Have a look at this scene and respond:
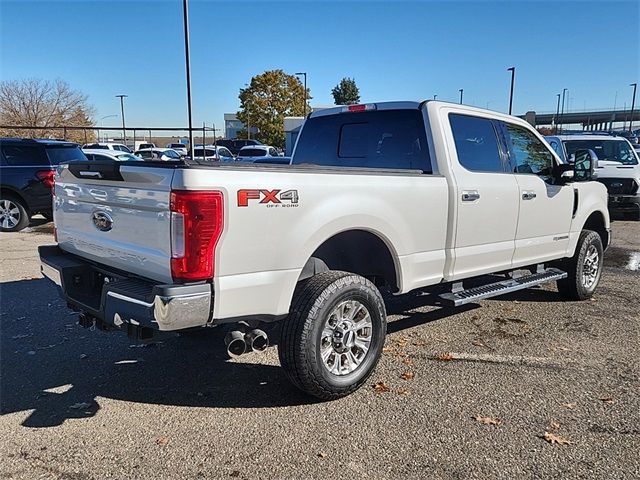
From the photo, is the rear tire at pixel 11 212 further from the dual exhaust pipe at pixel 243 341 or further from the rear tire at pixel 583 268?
the rear tire at pixel 583 268

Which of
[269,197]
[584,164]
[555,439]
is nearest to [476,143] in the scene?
[584,164]

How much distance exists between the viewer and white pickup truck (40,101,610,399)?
9.81 ft

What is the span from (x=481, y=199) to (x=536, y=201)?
103 cm

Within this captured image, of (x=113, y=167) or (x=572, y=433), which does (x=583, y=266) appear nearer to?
(x=572, y=433)

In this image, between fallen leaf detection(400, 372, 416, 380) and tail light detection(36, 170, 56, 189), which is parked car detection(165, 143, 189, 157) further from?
fallen leaf detection(400, 372, 416, 380)

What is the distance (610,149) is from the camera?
45.1 ft

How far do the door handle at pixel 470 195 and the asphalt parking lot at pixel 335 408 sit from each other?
1.33 meters

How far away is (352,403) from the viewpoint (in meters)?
3.66

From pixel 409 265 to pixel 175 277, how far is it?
75.0 inches

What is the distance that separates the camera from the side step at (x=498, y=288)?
4516 millimetres

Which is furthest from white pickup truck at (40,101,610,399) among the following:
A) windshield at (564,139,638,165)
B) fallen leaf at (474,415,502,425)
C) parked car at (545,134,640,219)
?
windshield at (564,139,638,165)

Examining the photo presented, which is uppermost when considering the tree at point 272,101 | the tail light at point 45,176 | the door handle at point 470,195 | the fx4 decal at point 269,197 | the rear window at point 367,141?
the tree at point 272,101

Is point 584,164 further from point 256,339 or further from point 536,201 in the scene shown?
point 256,339

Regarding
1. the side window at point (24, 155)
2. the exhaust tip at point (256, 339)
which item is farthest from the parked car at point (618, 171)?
the side window at point (24, 155)
